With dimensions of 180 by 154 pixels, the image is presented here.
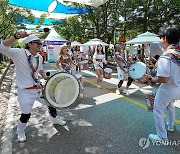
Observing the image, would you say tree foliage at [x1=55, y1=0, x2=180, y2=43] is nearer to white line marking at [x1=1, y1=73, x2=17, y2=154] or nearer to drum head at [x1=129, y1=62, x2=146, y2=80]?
drum head at [x1=129, y1=62, x2=146, y2=80]

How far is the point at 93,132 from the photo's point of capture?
4.14 meters

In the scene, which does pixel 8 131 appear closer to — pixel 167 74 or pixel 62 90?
pixel 62 90

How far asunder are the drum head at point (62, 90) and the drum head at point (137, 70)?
2.65 m

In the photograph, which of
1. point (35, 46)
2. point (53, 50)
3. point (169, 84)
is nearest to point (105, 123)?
point (169, 84)

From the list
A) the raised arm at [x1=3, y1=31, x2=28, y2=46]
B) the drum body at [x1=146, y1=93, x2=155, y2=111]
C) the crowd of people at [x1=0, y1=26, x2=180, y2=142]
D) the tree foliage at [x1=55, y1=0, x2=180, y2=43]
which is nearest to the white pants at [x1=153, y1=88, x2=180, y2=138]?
the crowd of people at [x1=0, y1=26, x2=180, y2=142]

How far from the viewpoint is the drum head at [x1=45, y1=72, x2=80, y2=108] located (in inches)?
141

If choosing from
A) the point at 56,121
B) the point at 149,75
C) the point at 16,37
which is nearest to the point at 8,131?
the point at 56,121

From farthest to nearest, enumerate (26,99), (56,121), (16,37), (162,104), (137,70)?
(137,70)
(56,121)
(26,99)
(162,104)
(16,37)

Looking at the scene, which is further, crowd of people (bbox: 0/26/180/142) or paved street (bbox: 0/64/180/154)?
paved street (bbox: 0/64/180/154)

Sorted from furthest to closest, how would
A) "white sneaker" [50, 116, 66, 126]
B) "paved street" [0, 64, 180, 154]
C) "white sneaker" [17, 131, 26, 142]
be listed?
"white sneaker" [50, 116, 66, 126]
"white sneaker" [17, 131, 26, 142]
"paved street" [0, 64, 180, 154]

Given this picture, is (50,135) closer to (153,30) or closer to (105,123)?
(105,123)

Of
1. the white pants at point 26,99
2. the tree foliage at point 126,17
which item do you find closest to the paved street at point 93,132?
the white pants at point 26,99

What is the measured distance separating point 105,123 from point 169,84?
5.62 feet

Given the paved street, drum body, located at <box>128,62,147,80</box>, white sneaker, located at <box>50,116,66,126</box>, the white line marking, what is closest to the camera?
the paved street
